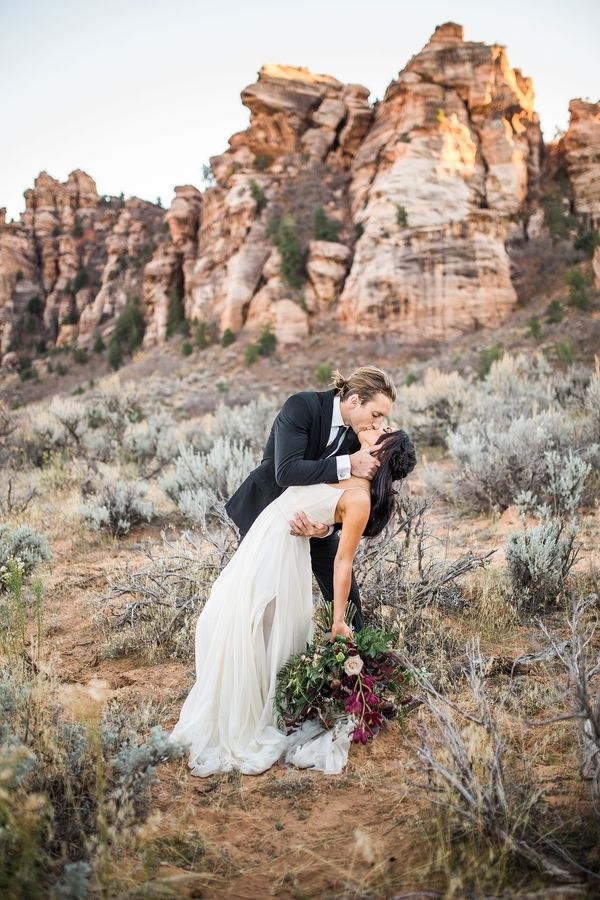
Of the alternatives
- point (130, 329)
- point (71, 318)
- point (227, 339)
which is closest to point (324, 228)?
point (227, 339)

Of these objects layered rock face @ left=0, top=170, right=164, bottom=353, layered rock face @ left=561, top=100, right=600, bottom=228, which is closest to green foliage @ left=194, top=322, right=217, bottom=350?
layered rock face @ left=0, top=170, right=164, bottom=353

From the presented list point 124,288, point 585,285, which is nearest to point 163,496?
point 585,285

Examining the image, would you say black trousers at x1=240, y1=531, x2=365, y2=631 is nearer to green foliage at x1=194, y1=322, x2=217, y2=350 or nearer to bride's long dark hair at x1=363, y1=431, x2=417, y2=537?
bride's long dark hair at x1=363, y1=431, x2=417, y2=537

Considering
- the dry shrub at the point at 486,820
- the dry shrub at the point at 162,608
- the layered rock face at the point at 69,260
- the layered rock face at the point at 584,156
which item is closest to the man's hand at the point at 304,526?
the dry shrub at the point at 486,820

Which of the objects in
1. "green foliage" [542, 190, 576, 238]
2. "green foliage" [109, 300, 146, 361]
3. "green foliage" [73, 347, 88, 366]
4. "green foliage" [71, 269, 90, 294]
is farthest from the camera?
"green foliage" [71, 269, 90, 294]

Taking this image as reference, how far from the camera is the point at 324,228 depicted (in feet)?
91.7

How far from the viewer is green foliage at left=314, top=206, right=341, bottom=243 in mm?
27953

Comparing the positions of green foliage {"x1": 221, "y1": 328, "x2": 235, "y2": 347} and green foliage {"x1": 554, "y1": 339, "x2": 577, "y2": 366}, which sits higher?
green foliage {"x1": 221, "y1": 328, "x2": 235, "y2": 347}

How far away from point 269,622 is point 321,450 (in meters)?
0.91

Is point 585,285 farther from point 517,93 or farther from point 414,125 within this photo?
point 517,93

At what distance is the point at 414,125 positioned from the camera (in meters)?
27.1

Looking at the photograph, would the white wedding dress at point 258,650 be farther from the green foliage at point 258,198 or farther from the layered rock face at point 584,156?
the green foliage at point 258,198

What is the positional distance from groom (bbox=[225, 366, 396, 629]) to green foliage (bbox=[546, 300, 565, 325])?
20.6 metres

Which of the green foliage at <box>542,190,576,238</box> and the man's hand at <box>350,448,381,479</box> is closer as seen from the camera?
the man's hand at <box>350,448,381,479</box>
